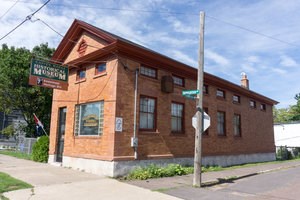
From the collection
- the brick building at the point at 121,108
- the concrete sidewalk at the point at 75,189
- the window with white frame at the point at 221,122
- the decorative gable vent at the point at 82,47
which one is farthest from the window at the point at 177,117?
the decorative gable vent at the point at 82,47

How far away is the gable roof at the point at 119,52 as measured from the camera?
13008 mm

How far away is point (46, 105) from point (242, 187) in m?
21.5

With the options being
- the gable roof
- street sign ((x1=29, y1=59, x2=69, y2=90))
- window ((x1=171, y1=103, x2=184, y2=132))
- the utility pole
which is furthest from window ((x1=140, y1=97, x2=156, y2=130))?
street sign ((x1=29, y1=59, x2=69, y2=90))

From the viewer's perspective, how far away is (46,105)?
90.4ft

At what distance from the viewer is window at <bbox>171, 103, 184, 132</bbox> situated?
51.2ft

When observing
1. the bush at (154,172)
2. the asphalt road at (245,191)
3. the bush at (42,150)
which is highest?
the bush at (42,150)

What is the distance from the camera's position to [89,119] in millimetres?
14023

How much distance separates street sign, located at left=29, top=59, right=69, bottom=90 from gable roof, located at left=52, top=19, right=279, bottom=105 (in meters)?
1.44

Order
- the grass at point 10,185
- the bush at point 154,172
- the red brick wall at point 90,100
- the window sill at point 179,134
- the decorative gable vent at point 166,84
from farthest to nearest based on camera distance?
the window sill at point 179,134
the decorative gable vent at point 166,84
the red brick wall at point 90,100
the bush at point 154,172
the grass at point 10,185

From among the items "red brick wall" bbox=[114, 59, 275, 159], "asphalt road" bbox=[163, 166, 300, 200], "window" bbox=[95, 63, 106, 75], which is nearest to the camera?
"asphalt road" bbox=[163, 166, 300, 200]

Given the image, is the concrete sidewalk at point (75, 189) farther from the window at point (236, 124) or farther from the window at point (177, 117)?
the window at point (236, 124)

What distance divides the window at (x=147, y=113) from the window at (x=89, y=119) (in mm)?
1913

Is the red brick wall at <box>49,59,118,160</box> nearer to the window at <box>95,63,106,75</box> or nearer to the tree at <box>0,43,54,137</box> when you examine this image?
→ the window at <box>95,63,106,75</box>

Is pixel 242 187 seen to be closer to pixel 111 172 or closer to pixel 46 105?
pixel 111 172
